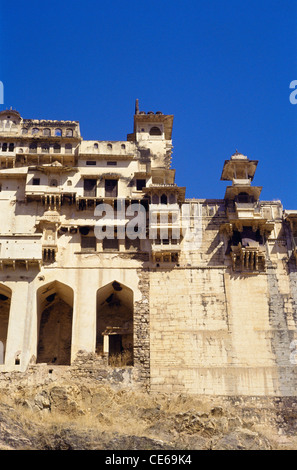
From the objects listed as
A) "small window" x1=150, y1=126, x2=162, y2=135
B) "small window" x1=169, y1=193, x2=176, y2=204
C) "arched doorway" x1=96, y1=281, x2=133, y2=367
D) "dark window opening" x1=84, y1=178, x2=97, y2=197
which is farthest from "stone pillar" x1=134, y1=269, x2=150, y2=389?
"small window" x1=150, y1=126, x2=162, y2=135

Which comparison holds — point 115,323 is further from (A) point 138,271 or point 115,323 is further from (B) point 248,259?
(B) point 248,259

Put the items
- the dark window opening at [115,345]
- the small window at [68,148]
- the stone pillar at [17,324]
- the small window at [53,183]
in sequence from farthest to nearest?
1. the small window at [68,148]
2. the small window at [53,183]
3. the dark window opening at [115,345]
4. the stone pillar at [17,324]

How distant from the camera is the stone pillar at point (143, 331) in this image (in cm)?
3634

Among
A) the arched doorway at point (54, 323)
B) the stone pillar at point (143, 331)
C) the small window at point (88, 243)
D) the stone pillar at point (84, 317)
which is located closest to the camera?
the stone pillar at point (143, 331)

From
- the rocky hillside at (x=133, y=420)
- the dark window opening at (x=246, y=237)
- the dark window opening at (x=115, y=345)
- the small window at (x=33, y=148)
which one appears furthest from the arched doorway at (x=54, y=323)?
the dark window opening at (x=246, y=237)

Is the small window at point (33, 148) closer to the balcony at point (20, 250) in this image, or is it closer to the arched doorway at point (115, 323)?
the balcony at point (20, 250)

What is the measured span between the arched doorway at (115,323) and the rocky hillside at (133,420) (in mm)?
3043

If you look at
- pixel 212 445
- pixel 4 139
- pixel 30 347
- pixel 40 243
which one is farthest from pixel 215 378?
pixel 4 139

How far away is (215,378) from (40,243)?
12910 mm

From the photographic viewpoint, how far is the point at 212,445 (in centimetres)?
2866

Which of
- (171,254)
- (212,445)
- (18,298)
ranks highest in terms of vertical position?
(171,254)

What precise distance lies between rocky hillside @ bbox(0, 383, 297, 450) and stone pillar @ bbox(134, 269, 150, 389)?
1.59 metres

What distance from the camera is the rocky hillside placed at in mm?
27359

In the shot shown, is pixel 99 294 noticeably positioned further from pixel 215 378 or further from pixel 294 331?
pixel 294 331
